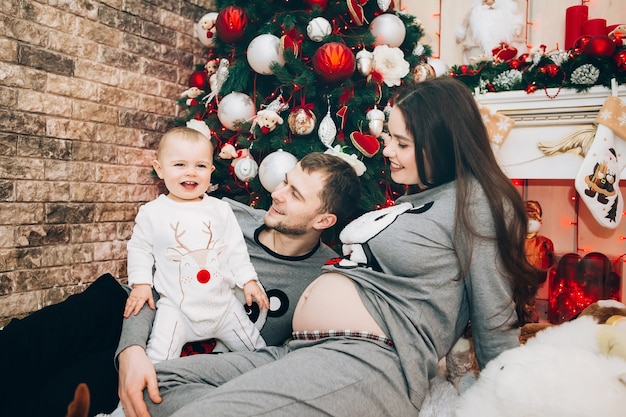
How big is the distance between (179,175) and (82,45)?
5.06ft

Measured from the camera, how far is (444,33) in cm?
371

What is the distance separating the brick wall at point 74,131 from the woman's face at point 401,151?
1.88m

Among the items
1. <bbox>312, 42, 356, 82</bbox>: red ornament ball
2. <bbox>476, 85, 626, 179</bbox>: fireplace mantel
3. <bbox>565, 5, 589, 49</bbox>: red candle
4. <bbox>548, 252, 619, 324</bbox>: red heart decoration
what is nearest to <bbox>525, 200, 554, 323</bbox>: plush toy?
<bbox>548, 252, 619, 324</bbox>: red heart decoration

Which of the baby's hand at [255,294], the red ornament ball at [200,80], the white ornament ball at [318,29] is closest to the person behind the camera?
the baby's hand at [255,294]

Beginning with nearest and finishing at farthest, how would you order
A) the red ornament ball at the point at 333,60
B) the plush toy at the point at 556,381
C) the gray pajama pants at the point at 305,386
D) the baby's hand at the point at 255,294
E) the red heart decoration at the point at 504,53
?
the plush toy at the point at 556,381 < the gray pajama pants at the point at 305,386 < the baby's hand at the point at 255,294 < the red ornament ball at the point at 333,60 < the red heart decoration at the point at 504,53

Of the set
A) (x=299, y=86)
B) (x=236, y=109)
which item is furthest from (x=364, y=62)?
(x=236, y=109)

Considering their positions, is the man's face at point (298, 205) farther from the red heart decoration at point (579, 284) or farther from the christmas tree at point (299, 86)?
the red heart decoration at point (579, 284)

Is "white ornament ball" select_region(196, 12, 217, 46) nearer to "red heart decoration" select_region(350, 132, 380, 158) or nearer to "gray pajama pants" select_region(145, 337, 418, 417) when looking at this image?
"red heart decoration" select_region(350, 132, 380, 158)

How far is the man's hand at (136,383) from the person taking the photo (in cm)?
141

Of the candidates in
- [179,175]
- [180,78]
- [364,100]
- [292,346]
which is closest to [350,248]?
[292,346]

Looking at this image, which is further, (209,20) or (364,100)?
(209,20)

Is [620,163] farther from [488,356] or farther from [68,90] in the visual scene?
[68,90]

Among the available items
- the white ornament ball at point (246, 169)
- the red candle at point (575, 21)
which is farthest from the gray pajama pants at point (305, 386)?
the red candle at point (575, 21)

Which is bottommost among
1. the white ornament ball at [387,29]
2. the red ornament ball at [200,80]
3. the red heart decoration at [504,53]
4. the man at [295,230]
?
the man at [295,230]
